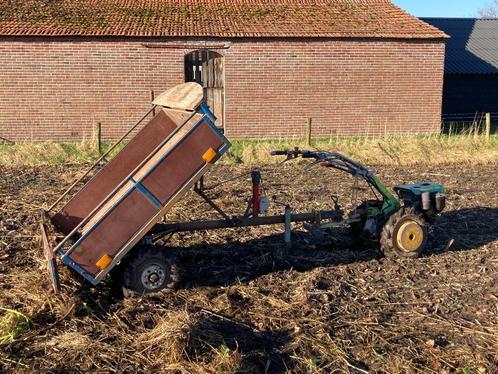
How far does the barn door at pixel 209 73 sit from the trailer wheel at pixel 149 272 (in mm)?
11556

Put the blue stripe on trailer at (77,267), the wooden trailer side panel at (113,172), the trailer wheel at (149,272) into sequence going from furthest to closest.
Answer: the wooden trailer side panel at (113,172) → the trailer wheel at (149,272) → the blue stripe on trailer at (77,267)

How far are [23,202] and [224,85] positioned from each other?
28.6 feet

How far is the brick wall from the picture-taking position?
51.0 feet

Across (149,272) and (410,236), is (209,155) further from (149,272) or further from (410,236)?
(410,236)

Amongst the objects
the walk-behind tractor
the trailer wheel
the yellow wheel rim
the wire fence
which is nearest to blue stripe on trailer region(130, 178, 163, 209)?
the walk-behind tractor

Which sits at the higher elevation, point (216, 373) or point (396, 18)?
point (396, 18)

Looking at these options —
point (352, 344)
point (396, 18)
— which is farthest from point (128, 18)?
point (352, 344)

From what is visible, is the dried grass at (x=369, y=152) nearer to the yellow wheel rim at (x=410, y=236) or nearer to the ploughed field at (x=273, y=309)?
the ploughed field at (x=273, y=309)

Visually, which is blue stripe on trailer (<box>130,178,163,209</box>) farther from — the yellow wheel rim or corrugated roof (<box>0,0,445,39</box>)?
corrugated roof (<box>0,0,445,39</box>)

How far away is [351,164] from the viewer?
6.30 meters

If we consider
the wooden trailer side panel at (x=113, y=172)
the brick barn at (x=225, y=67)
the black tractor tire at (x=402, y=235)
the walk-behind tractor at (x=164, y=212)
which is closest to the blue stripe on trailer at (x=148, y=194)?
the walk-behind tractor at (x=164, y=212)

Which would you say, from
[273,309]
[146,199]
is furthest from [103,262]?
[273,309]

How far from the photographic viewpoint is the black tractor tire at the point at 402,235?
6.36 metres

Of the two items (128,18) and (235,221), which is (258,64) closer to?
(128,18)
